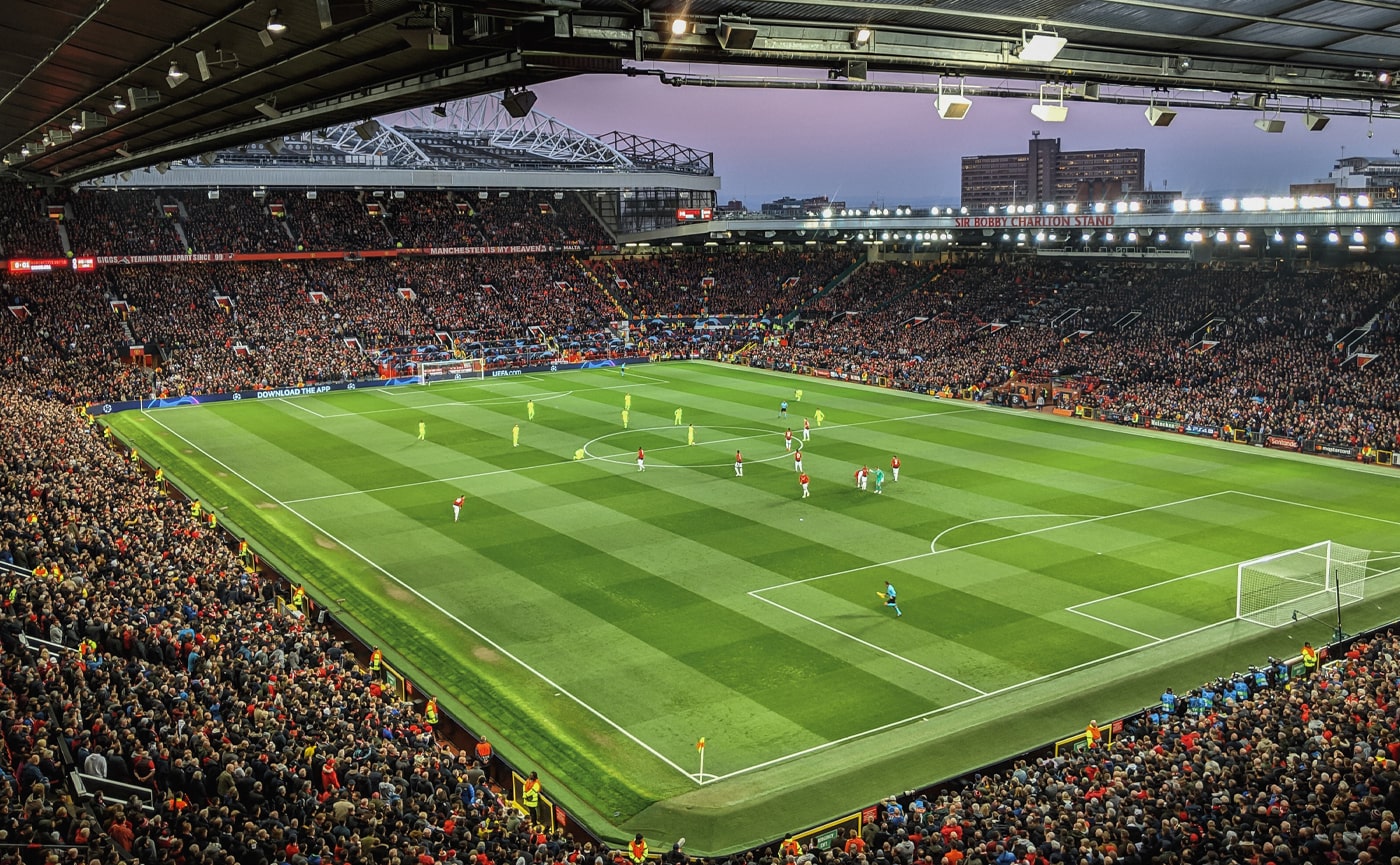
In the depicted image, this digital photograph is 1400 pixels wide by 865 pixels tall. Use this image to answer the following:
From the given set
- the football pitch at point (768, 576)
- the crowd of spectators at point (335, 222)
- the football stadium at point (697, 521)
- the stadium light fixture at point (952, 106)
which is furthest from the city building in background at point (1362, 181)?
the crowd of spectators at point (335, 222)

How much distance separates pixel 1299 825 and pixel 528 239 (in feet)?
276

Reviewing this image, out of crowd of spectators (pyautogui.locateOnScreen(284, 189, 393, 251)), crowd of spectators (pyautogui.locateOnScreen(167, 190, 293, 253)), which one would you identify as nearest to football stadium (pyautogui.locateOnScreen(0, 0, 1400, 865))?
crowd of spectators (pyautogui.locateOnScreen(167, 190, 293, 253))

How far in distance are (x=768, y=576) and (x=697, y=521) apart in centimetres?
607

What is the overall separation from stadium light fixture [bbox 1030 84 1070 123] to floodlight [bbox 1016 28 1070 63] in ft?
5.77

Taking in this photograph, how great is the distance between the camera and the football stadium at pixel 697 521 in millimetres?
14594

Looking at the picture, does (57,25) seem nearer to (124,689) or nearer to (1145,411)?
(124,689)

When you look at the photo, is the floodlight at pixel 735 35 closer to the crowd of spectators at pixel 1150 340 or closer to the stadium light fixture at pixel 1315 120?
the stadium light fixture at pixel 1315 120

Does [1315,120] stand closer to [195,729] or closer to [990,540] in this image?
[990,540]

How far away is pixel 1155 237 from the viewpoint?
64.5 meters

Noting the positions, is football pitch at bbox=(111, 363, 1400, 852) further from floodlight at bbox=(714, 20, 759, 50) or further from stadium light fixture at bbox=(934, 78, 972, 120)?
floodlight at bbox=(714, 20, 759, 50)

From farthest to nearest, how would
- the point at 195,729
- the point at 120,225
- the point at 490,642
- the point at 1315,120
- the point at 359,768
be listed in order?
1. the point at 120,225
2. the point at 490,642
3. the point at 1315,120
4. the point at 359,768
5. the point at 195,729

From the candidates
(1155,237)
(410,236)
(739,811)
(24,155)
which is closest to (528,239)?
(410,236)

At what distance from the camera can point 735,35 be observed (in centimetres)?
1316

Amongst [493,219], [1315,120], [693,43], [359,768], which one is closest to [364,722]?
[359,768]
